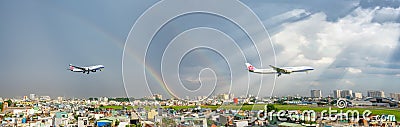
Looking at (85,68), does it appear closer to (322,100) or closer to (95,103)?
(322,100)

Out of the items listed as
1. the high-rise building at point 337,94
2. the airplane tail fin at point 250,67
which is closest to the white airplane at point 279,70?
the airplane tail fin at point 250,67

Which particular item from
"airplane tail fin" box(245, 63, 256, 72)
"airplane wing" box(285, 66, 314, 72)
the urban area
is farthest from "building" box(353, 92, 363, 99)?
"airplane tail fin" box(245, 63, 256, 72)

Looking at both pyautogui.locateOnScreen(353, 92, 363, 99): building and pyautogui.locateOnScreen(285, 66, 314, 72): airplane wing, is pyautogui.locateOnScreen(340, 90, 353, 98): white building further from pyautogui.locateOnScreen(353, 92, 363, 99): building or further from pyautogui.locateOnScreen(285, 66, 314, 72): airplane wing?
pyautogui.locateOnScreen(285, 66, 314, 72): airplane wing

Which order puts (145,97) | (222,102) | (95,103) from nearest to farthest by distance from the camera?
(145,97), (222,102), (95,103)

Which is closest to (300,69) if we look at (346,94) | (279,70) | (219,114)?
(279,70)

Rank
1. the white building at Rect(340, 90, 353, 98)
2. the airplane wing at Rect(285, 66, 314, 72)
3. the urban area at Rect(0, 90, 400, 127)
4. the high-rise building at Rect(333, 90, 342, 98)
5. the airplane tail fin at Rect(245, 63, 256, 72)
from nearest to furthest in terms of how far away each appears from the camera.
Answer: the airplane tail fin at Rect(245, 63, 256, 72), the urban area at Rect(0, 90, 400, 127), the airplane wing at Rect(285, 66, 314, 72), the high-rise building at Rect(333, 90, 342, 98), the white building at Rect(340, 90, 353, 98)

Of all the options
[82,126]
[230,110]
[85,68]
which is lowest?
[82,126]

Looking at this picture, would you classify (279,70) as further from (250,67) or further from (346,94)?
(346,94)

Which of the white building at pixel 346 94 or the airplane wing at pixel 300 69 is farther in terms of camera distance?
the white building at pixel 346 94

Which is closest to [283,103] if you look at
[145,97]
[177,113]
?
[177,113]

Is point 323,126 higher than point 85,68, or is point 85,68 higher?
point 85,68

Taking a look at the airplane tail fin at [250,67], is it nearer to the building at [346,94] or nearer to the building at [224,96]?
the building at [224,96]
